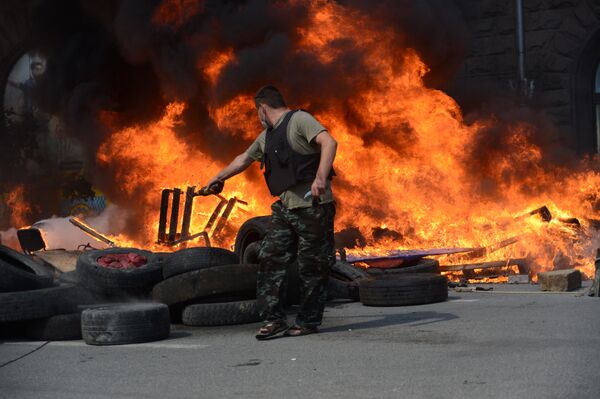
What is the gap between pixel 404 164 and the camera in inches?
562

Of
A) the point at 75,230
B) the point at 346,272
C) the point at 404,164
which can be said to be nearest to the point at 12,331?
the point at 346,272

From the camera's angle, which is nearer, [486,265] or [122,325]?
[122,325]

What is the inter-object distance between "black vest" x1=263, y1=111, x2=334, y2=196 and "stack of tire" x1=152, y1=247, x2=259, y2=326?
123 cm

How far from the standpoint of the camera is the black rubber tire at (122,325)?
6922 mm

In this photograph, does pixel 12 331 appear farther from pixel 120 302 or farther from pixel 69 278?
pixel 69 278

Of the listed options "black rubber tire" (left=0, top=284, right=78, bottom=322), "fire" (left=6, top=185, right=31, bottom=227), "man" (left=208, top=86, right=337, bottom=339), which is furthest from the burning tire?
"fire" (left=6, top=185, right=31, bottom=227)

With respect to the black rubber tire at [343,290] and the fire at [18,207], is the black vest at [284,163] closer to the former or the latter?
the black rubber tire at [343,290]

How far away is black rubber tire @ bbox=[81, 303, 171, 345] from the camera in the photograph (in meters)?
6.92

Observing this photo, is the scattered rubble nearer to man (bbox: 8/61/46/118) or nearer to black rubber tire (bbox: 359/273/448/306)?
black rubber tire (bbox: 359/273/448/306)

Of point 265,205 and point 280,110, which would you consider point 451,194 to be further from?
point 280,110

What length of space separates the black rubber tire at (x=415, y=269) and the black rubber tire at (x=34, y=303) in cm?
425

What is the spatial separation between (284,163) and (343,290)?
9.35 feet

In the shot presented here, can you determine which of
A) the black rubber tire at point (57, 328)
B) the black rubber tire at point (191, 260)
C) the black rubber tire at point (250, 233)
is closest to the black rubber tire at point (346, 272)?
the black rubber tire at point (250, 233)

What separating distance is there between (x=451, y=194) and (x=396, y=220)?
94cm
